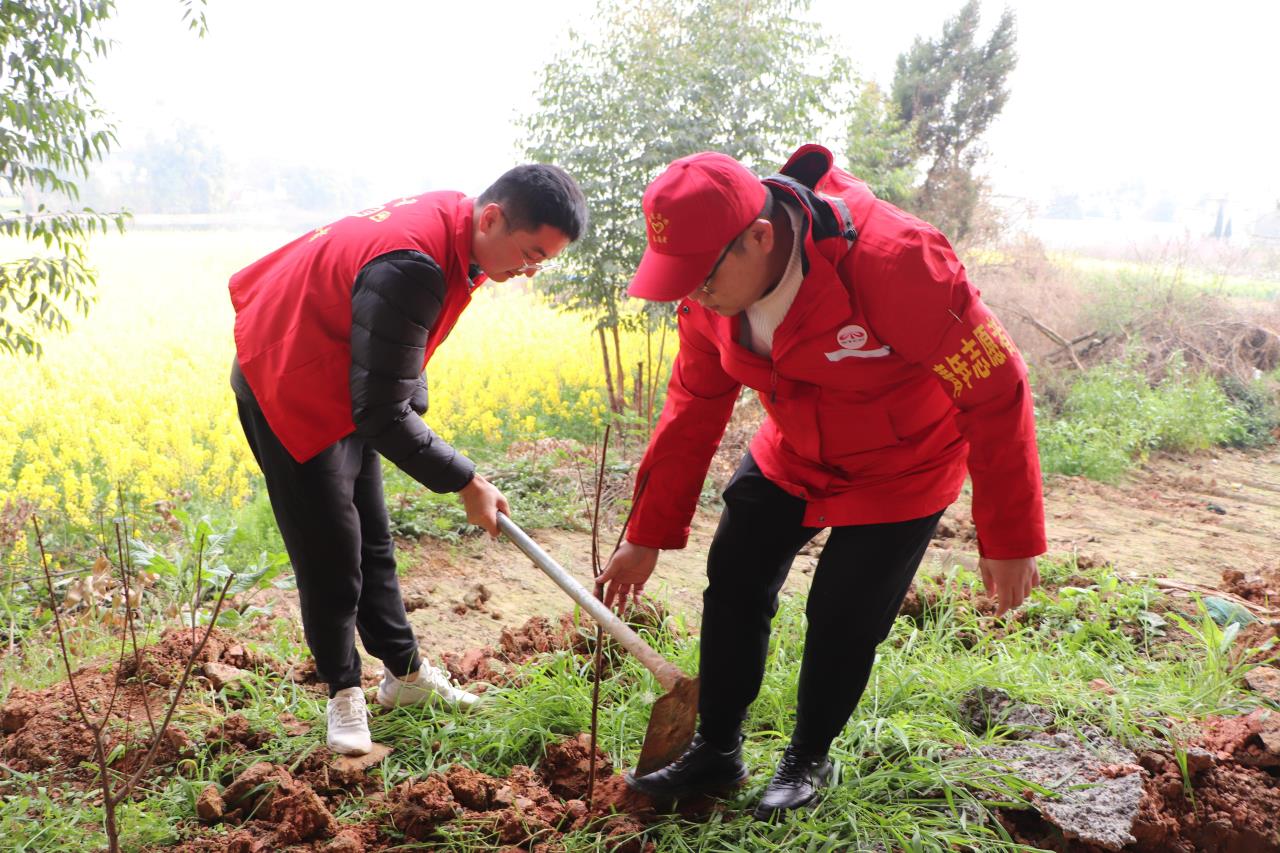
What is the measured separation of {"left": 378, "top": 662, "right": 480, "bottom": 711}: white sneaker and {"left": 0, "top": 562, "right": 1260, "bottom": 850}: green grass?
5 centimetres

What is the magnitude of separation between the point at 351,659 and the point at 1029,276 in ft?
34.1

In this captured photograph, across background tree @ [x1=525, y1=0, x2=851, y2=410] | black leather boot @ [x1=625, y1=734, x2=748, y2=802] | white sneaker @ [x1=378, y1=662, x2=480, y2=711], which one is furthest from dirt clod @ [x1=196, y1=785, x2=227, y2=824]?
background tree @ [x1=525, y1=0, x2=851, y2=410]

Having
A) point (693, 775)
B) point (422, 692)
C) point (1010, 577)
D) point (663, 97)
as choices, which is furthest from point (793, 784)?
point (663, 97)

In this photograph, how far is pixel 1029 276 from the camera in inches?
439

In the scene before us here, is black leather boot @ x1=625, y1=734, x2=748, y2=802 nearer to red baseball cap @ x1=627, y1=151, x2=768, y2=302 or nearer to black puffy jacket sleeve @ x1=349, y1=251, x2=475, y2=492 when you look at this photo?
black puffy jacket sleeve @ x1=349, y1=251, x2=475, y2=492

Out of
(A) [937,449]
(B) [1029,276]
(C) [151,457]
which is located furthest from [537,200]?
(B) [1029,276]

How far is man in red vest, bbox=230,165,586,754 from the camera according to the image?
84.7 inches

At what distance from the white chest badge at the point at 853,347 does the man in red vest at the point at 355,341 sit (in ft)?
2.45

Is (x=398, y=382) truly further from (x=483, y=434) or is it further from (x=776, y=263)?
(x=483, y=434)

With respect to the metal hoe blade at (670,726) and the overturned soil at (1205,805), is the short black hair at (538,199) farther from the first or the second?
the overturned soil at (1205,805)

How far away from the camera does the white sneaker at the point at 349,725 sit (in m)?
2.59

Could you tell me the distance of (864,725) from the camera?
2.55 metres

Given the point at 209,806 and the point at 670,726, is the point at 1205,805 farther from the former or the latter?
the point at 209,806

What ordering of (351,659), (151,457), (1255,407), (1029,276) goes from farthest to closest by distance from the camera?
(1029,276) < (1255,407) < (151,457) < (351,659)
